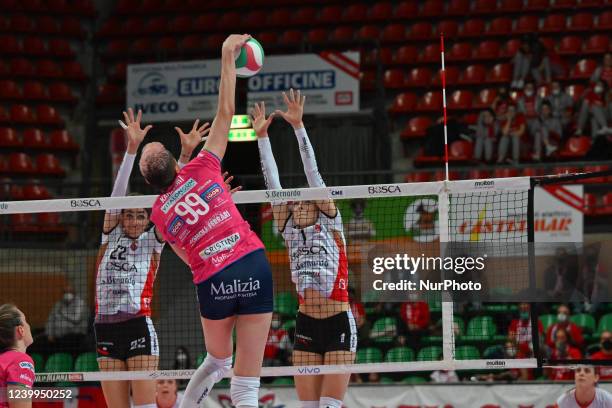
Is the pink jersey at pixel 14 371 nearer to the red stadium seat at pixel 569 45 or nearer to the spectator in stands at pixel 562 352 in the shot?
the spectator in stands at pixel 562 352

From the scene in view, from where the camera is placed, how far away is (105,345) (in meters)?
9.14

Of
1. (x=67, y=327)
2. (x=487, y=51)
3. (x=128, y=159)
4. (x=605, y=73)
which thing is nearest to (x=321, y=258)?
(x=128, y=159)

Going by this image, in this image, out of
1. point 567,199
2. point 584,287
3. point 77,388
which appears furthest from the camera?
point 567,199

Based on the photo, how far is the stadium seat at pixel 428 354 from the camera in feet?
46.5

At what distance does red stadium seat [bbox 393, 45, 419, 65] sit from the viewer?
22.1 metres

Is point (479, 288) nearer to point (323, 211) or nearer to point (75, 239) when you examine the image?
point (323, 211)

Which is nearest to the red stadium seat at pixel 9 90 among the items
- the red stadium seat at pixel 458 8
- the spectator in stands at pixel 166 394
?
the red stadium seat at pixel 458 8

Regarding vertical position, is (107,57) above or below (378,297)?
above

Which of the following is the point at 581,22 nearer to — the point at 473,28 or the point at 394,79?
the point at 473,28

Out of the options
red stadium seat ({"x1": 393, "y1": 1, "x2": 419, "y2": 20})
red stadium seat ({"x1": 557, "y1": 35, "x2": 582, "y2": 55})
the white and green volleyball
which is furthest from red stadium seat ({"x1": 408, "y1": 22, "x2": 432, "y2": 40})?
the white and green volleyball

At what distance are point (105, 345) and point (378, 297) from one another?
99.5 inches

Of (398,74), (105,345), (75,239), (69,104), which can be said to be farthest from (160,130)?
(105,345)

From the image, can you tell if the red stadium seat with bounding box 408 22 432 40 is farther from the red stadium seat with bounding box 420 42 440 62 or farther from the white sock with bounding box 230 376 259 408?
the white sock with bounding box 230 376 259 408

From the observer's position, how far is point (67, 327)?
1452 cm
